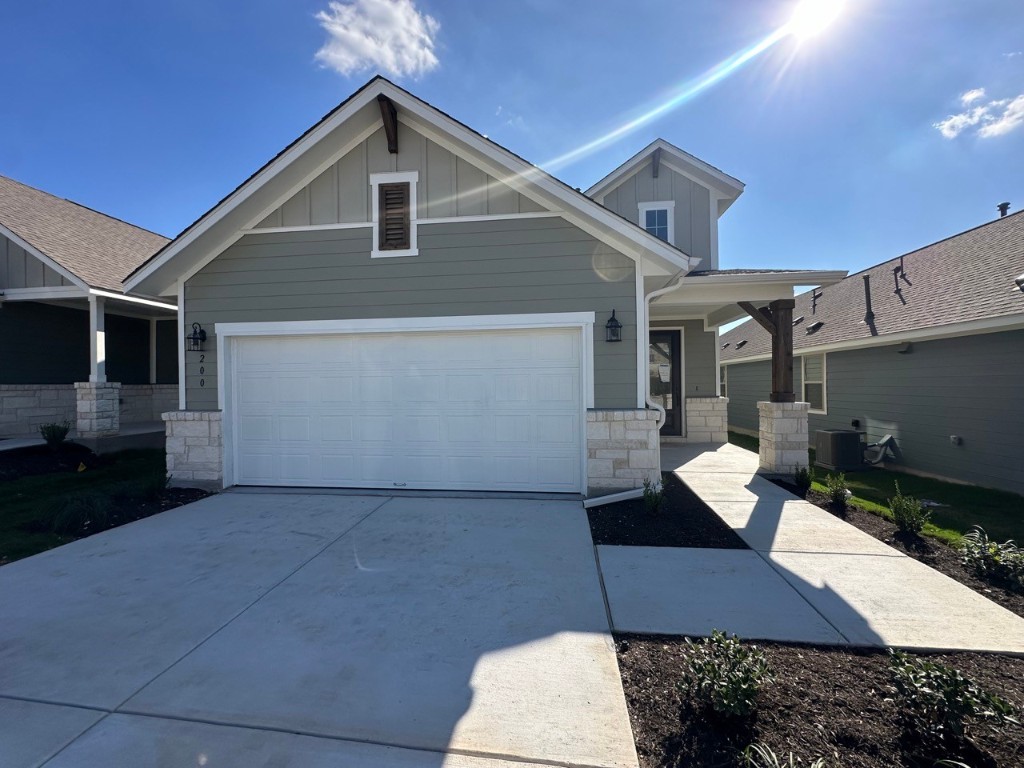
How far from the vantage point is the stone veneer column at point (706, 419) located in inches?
459

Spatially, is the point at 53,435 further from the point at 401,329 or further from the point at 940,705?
the point at 940,705

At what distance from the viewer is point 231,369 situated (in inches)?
282

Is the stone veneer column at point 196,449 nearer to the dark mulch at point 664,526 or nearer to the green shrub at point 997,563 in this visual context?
the dark mulch at point 664,526

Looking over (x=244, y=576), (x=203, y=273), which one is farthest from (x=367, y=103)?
(x=244, y=576)

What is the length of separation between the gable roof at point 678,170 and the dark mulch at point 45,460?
11.1 metres

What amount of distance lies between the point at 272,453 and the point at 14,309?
8.40 m

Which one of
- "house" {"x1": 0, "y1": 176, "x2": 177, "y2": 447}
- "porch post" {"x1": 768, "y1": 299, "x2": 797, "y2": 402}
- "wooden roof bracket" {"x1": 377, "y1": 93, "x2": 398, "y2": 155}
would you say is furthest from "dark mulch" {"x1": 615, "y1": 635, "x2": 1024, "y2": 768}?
"house" {"x1": 0, "y1": 176, "x2": 177, "y2": 447}

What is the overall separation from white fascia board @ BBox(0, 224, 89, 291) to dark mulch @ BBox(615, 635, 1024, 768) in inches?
459

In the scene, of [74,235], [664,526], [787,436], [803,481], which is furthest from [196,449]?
[787,436]

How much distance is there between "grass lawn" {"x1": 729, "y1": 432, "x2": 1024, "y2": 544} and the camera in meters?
5.41

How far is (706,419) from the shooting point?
11.7 m

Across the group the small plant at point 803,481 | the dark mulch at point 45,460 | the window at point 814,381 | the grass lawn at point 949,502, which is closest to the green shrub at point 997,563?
the grass lawn at point 949,502

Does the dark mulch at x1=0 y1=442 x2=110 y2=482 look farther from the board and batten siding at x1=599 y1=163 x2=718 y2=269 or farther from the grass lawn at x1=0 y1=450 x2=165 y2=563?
the board and batten siding at x1=599 y1=163 x2=718 y2=269

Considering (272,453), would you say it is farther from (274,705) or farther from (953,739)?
(953,739)
